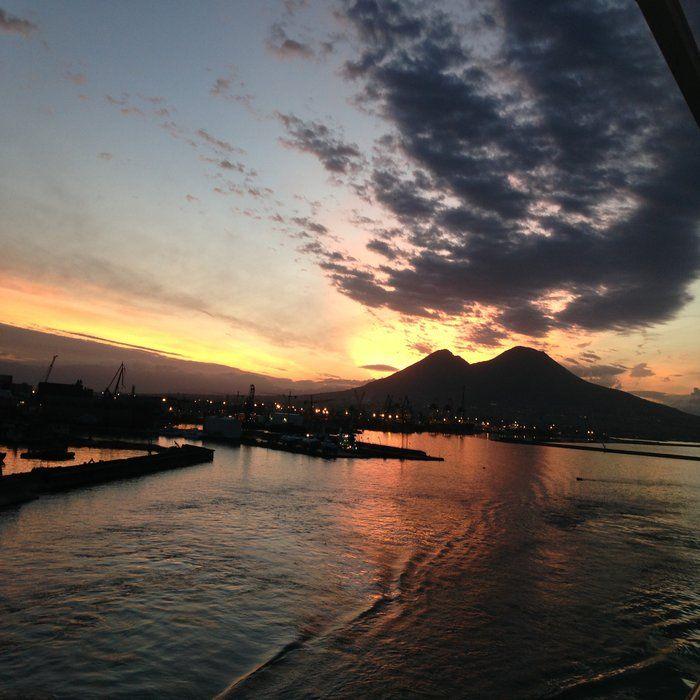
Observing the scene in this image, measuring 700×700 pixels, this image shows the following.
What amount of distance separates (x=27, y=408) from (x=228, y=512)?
504 feet

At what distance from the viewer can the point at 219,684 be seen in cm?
1273

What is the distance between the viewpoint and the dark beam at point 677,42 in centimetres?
273

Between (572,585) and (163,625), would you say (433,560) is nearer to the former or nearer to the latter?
(572,585)

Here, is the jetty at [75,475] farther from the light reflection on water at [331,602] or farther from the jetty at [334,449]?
the jetty at [334,449]

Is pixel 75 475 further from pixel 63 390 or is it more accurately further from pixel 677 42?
pixel 63 390

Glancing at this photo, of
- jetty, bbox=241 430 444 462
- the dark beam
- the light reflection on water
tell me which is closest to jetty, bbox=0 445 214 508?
the light reflection on water

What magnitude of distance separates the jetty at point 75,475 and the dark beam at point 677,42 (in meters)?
40.3

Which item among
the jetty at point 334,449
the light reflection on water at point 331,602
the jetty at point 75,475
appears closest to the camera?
the light reflection on water at point 331,602

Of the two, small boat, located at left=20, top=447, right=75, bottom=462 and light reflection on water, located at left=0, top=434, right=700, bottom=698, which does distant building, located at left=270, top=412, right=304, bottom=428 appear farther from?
light reflection on water, located at left=0, top=434, right=700, bottom=698

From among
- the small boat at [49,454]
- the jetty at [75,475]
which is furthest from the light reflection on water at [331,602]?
the small boat at [49,454]

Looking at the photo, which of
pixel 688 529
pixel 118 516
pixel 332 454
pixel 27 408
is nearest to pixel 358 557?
pixel 118 516

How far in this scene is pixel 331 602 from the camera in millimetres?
18734

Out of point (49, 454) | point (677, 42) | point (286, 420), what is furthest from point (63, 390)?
point (677, 42)

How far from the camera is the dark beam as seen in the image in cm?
273
